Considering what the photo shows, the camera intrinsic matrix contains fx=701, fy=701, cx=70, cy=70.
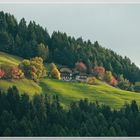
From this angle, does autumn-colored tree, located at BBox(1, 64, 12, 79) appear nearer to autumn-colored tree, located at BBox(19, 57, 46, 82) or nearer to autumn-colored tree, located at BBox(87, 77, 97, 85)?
autumn-colored tree, located at BBox(19, 57, 46, 82)

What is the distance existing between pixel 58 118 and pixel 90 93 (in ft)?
2.11

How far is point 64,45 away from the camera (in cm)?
1094

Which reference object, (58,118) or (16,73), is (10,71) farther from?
(58,118)

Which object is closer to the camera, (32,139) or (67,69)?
(32,139)

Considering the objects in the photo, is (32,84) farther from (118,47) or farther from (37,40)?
(118,47)

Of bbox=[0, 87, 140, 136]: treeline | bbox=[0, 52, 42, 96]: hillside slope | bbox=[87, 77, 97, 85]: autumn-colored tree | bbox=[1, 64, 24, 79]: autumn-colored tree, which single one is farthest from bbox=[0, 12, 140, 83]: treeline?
bbox=[0, 87, 140, 136]: treeline

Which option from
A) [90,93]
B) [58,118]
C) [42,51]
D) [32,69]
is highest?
[42,51]

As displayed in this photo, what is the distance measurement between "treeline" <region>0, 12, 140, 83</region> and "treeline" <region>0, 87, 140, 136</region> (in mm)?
614

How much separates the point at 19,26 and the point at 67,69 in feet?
3.29

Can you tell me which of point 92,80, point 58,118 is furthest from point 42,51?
point 58,118

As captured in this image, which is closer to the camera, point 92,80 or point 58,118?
point 58,118

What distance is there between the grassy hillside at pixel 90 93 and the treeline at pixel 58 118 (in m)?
0.09

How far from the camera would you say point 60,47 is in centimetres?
1094

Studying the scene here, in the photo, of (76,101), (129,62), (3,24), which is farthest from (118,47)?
(3,24)
